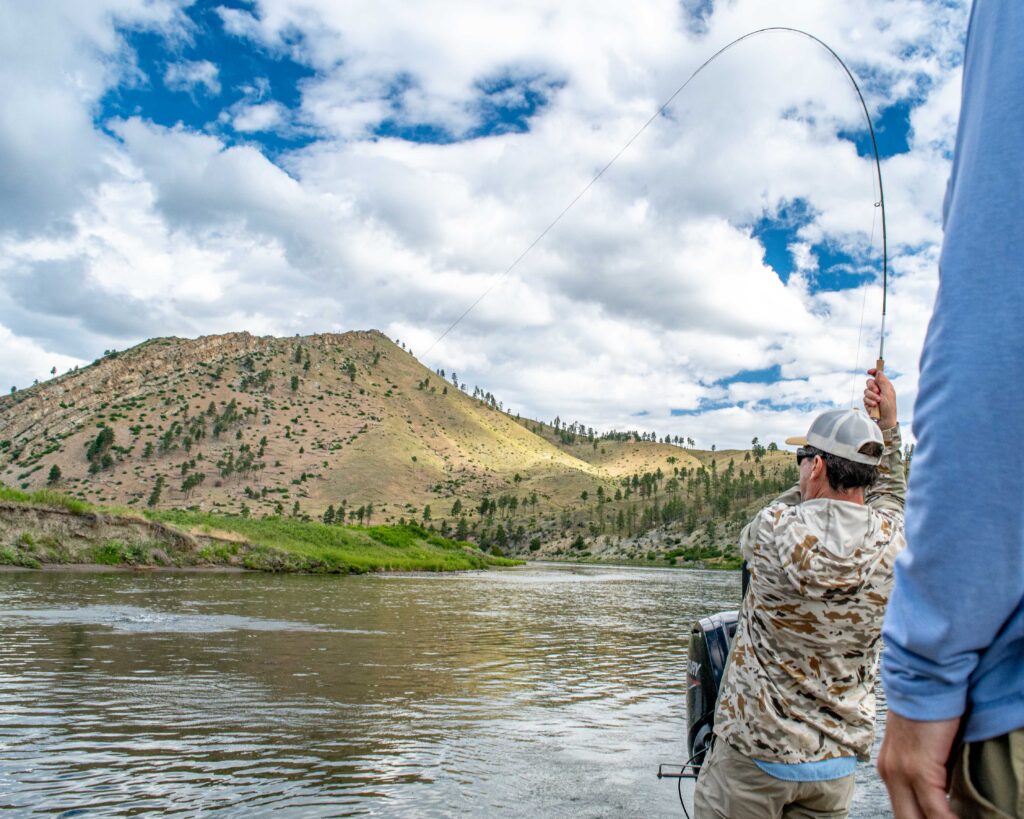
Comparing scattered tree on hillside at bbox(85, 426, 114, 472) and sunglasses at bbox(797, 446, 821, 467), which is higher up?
scattered tree on hillside at bbox(85, 426, 114, 472)

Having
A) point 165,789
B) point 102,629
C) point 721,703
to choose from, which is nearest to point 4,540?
point 102,629

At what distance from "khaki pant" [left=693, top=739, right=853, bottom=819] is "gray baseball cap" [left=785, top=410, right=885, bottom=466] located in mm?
1266

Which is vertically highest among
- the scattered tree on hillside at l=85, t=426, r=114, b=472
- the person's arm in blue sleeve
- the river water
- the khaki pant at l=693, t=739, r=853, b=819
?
the scattered tree on hillside at l=85, t=426, r=114, b=472

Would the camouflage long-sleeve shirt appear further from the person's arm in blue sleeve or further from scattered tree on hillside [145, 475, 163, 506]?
scattered tree on hillside [145, 475, 163, 506]

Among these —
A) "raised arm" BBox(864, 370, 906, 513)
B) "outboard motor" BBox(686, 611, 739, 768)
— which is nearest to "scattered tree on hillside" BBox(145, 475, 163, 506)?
"outboard motor" BBox(686, 611, 739, 768)

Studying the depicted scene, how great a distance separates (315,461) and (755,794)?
13485 cm

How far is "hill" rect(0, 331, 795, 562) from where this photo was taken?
114 metres

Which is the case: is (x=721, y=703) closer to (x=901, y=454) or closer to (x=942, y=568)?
(x=901, y=454)

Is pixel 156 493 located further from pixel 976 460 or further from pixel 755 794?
pixel 976 460

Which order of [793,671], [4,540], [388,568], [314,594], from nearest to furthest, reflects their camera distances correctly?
[793,671] < [314,594] < [4,540] < [388,568]

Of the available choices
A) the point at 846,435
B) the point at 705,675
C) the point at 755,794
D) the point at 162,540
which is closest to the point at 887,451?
the point at 846,435

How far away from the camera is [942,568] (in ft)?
4.81

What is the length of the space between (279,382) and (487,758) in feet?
516

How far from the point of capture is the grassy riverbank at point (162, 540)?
30562 millimetres
